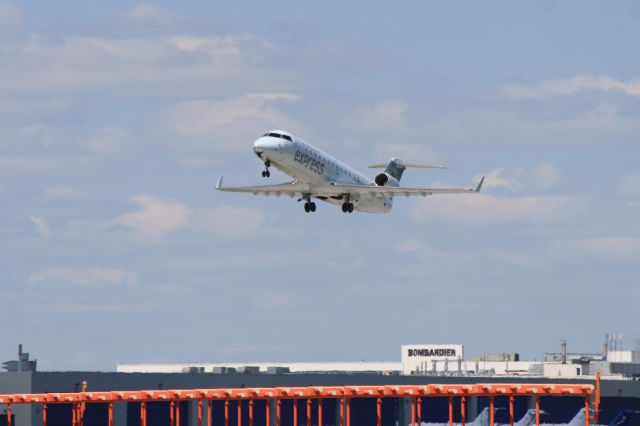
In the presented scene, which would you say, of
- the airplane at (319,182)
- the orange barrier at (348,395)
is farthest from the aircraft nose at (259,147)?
the orange barrier at (348,395)

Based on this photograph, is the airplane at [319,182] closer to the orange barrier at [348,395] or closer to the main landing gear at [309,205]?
the main landing gear at [309,205]

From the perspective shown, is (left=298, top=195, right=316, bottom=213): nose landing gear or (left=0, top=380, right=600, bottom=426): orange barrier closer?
(left=0, top=380, right=600, bottom=426): orange barrier

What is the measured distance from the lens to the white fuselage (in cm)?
11388

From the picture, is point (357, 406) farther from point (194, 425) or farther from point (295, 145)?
point (295, 145)

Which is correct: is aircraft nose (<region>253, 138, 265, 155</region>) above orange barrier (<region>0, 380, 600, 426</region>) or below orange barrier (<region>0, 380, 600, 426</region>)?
above

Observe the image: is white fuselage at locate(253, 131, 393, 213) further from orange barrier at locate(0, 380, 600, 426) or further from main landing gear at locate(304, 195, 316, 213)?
orange barrier at locate(0, 380, 600, 426)

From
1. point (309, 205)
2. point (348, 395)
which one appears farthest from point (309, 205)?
point (348, 395)

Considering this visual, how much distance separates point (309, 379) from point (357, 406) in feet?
15.4

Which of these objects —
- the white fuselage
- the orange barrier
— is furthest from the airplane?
the orange barrier

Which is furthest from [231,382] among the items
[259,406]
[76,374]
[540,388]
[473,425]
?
[540,388]

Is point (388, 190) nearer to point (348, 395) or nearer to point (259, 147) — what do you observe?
point (259, 147)

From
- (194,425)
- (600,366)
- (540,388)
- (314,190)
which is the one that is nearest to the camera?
(540,388)

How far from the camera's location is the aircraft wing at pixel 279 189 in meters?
123

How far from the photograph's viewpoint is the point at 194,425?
11531 cm
